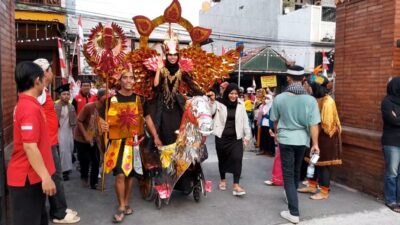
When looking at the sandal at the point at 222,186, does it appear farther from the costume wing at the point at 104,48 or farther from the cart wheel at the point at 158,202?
the costume wing at the point at 104,48

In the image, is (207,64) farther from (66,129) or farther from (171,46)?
(66,129)

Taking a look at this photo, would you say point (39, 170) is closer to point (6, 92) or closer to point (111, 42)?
point (6, 92)

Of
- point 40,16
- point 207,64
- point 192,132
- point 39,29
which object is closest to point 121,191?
point 192,132

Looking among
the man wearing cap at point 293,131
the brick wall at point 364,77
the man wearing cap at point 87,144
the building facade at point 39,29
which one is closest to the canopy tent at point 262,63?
the building facade at point 39,29

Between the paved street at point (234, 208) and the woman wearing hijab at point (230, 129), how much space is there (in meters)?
0.53

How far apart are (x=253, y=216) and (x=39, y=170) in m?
2.89

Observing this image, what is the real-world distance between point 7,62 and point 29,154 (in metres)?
2.13

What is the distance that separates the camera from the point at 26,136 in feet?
9.17

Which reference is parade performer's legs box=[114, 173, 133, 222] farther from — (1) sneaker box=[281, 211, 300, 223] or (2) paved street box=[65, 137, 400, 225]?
(1) sneaker box=[281, 211, 300, 223]

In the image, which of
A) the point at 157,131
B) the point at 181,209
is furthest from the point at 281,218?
the point at 157,131

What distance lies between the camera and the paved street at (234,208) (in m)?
4.62

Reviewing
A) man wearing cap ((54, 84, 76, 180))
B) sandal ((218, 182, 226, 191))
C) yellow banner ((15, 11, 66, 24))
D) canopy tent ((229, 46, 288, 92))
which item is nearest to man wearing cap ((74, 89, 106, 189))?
man wearing cap ((54, 84, 76, 180))

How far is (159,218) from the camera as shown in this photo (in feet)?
15.2

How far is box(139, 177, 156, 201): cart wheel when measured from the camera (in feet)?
17.3
